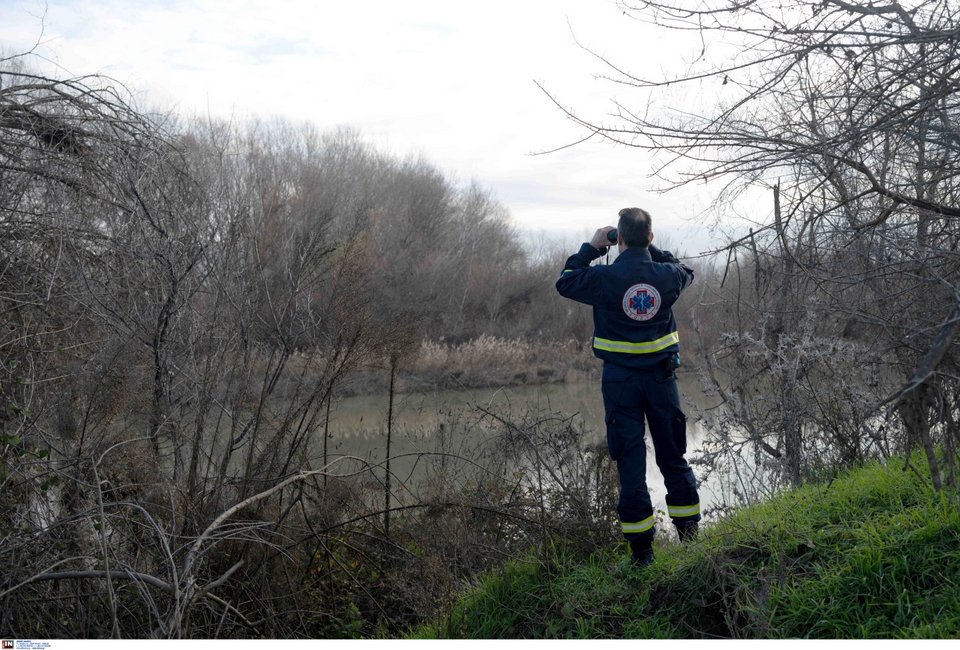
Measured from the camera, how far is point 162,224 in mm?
6188

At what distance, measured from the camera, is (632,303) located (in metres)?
4.80

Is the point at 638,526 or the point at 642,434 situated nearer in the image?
the point at 638,526

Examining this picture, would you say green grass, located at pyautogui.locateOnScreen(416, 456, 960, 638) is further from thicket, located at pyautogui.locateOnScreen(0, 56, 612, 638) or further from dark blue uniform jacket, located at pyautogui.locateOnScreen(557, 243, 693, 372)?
dark blue uniform jacket, located at pyautogui.locateOnScreen(557, 243, 693, 372)

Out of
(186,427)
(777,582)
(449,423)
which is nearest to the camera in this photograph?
(777,582)

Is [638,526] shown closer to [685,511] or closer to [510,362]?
[685,511]

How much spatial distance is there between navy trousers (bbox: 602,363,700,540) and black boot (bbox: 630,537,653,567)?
1.3 inches

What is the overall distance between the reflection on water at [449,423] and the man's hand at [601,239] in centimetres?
136

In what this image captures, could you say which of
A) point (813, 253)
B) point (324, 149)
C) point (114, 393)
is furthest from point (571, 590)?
point (324, 149)

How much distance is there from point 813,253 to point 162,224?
460cm

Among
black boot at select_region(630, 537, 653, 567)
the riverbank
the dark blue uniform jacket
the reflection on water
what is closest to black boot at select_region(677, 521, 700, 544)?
black boot at select_region(630, 537, 653, 567)

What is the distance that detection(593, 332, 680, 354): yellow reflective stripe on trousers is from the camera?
15.7ft

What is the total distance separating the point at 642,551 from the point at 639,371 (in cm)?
104

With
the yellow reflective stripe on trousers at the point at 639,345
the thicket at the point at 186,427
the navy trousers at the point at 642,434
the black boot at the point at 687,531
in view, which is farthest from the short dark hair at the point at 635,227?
the black boot at the point at 687,531

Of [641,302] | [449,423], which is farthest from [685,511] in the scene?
[449,423]
